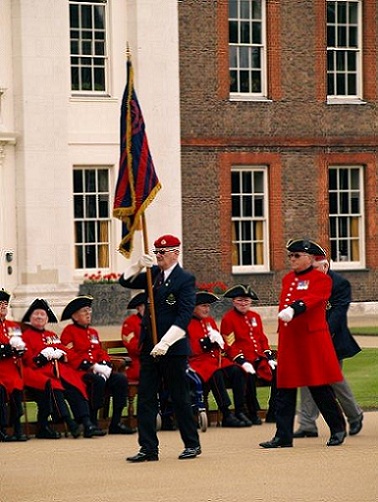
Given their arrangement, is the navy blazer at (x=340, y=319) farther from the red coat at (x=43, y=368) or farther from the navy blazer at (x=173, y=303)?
the red coat at (x=43, y=368)

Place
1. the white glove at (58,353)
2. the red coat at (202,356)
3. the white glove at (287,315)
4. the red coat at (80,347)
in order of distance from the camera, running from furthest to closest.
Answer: the red coat at (202,356)
the red coat at (80,347)
the white glove at (58,353)
the white glove at (287,315)

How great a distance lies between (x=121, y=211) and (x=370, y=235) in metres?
21.4

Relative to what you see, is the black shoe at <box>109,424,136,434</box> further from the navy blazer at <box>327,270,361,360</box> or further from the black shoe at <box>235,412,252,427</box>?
the navy blazer at <box>327,270,361,360</box>

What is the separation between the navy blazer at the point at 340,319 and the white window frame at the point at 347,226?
20.1 m

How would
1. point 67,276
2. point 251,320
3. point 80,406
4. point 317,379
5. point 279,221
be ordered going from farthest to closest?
point 279,221 → point 67,276 → point 251,320 → point 80,406 → point 317,379

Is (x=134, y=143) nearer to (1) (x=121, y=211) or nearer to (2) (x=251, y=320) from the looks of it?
(1) (x=121, y=211)

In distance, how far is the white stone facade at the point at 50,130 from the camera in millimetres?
31422

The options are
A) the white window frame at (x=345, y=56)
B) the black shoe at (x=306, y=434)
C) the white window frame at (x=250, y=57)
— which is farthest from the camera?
the white window frame at (x=345, y=56)

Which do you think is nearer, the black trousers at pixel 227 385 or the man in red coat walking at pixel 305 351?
the man in red coat walking at pixel 305 351

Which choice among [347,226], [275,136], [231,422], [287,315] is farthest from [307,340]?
[347,226]

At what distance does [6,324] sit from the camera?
600 inches

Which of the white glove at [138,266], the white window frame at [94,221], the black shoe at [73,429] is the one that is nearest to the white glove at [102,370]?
the black shoe at [73,429]

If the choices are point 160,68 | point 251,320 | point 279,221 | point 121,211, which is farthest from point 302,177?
point 121,211

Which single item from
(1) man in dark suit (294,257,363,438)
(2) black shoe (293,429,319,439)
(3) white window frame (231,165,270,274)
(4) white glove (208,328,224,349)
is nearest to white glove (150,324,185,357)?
(1) man in dark suit (294,257,363,438)
